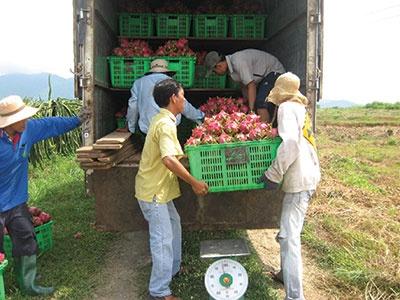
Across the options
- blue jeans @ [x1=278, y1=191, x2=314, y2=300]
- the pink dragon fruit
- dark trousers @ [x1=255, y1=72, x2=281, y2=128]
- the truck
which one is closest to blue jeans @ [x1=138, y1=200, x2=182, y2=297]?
the truck

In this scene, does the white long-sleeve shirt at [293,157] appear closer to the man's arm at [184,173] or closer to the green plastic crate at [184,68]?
the man's arm at [184,173]

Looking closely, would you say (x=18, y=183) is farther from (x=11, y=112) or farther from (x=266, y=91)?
(x=266, y=91)

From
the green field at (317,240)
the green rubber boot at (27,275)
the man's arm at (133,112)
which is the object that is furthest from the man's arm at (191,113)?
the green rubber boot at (27,275)

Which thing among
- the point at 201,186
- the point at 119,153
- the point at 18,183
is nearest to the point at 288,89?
the point at 201,186

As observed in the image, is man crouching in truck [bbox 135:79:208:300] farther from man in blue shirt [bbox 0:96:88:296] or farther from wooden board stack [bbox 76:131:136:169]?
man in blue shirt [bbox 0:96:88:296]

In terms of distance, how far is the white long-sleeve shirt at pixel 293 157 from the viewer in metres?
3.67

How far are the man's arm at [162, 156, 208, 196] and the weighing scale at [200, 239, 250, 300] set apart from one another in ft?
2.38

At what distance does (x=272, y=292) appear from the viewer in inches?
180

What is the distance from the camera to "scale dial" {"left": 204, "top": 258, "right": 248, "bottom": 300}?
4.02m

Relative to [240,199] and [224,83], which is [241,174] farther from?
[224,83]

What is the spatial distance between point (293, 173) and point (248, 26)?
418 cm

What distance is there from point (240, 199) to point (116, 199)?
119 centimetres

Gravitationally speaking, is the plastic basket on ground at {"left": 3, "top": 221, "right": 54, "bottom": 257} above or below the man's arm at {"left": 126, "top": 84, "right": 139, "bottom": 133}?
below

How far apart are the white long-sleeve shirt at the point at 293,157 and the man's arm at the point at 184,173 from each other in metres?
0.55
